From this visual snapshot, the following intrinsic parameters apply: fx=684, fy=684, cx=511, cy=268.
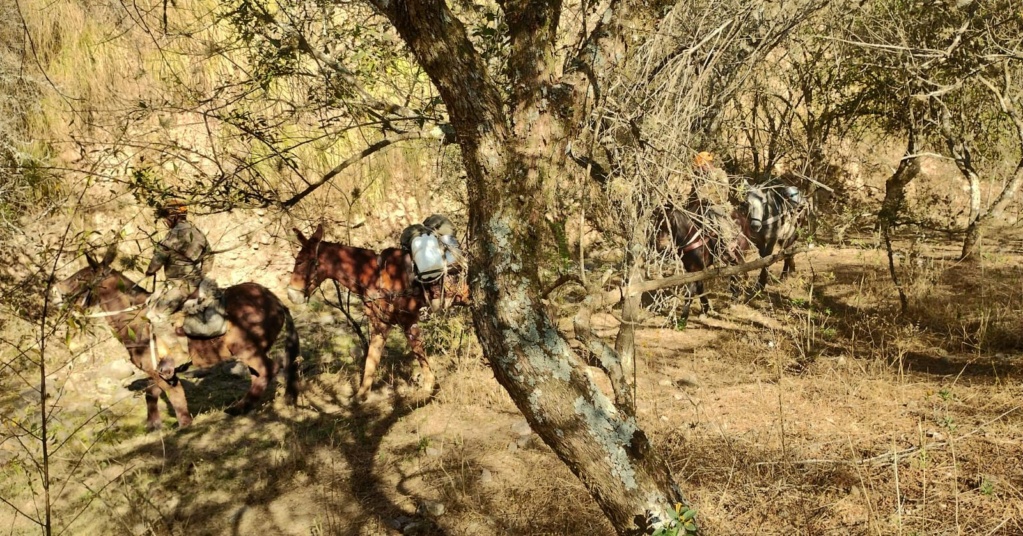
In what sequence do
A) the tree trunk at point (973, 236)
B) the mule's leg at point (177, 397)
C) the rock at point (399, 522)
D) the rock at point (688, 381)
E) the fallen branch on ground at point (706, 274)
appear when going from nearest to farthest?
the fallen branch on ground at point (706, 274)
the rock at point (399, 522)
the rock at point (688, 381)
the mule's leg at point (177, 397)
the tree trunk at point (973, 236)

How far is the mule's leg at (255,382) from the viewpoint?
25.9 feet

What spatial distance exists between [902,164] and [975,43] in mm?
2071

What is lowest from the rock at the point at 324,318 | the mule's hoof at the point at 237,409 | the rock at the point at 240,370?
the mule's hoof at the point at 237,409

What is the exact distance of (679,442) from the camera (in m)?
5.52

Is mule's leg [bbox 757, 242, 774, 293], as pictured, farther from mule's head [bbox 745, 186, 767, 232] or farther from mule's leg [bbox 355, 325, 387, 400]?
mule's leg [bbox 355, 325, 387, 400]

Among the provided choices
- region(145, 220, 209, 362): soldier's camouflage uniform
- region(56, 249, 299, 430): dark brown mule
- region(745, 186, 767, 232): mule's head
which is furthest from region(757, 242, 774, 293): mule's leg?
region(145, 220, 209, 362): soldier's camouflage uniform

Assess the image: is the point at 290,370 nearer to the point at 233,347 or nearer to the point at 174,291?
the point at 233,347

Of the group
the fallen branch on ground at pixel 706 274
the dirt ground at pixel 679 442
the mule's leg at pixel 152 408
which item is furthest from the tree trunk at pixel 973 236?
the mule's leg at pixel 152 408

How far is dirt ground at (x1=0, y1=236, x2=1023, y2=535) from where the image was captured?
4.38 metres

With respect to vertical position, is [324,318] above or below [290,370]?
above

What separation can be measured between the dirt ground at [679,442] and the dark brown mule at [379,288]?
0.36 meters

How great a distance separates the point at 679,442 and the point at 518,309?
2.88 metres

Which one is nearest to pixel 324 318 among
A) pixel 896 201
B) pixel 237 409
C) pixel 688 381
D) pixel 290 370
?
pixel 290 370

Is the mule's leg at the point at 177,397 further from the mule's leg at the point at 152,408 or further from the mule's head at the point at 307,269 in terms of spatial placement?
the mule's head at the point at 307,269
